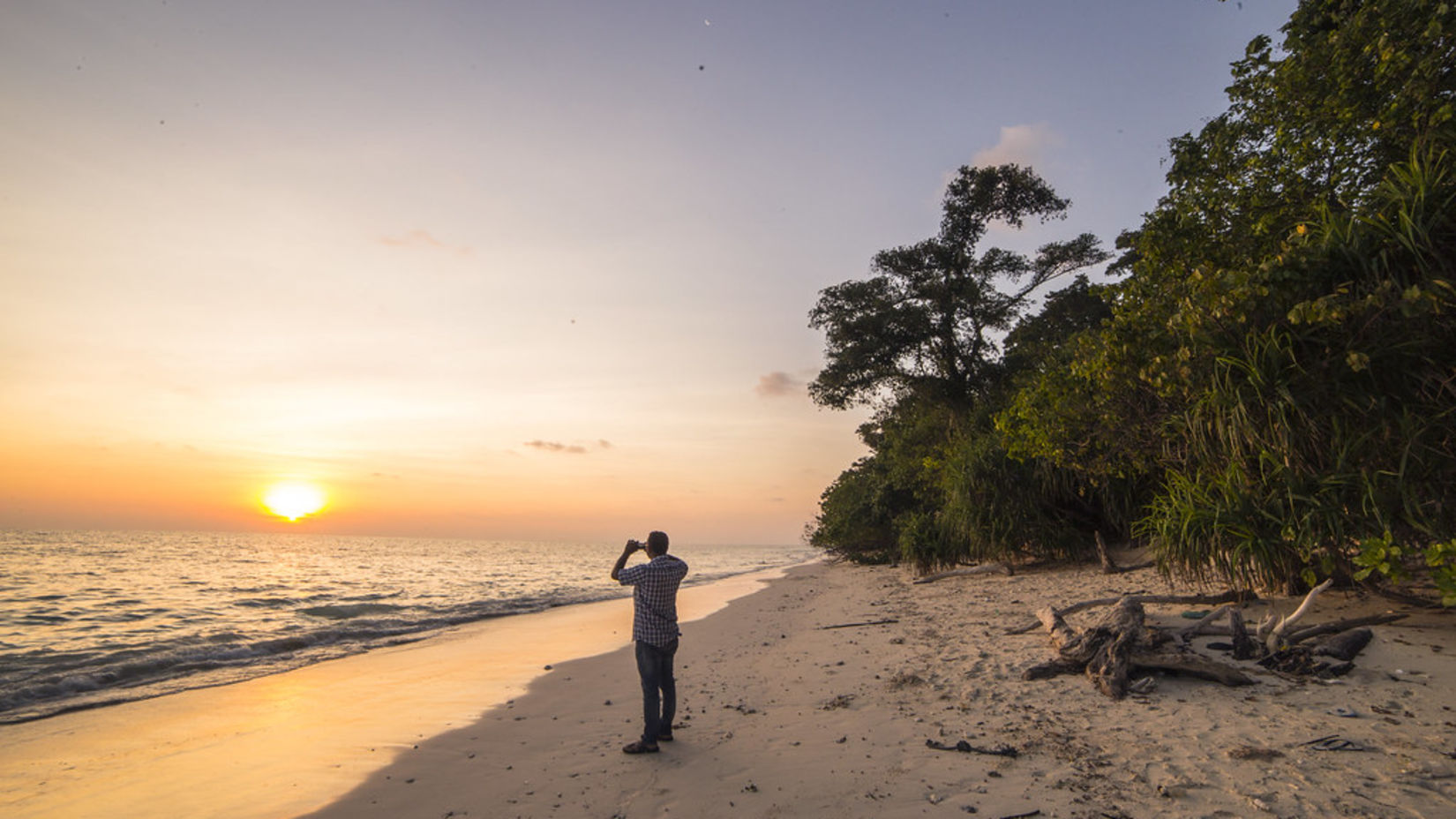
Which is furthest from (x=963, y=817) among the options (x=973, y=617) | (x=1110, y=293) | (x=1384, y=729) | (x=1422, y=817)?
(x=1110, y=293)

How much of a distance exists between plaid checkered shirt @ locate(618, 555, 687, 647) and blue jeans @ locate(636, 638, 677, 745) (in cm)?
8

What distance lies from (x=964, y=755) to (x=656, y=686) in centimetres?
255

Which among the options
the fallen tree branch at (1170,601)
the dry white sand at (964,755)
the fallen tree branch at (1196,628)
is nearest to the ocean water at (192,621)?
the dry white sand at (964,755)

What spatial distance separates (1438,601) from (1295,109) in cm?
597

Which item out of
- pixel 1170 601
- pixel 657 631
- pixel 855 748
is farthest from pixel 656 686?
pixel 1170 601

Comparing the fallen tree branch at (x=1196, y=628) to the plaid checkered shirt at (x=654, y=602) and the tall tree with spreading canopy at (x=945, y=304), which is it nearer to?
the plaid checkered shirt at (x=654, y=602)

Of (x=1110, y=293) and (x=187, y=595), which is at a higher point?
(x=1110, y=293)

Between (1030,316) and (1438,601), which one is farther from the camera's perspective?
(1030,316)

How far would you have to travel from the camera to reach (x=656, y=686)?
5918mm

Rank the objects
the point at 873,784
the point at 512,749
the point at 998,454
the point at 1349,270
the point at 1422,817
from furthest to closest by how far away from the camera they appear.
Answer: the point at 998,454, the point at 1349,270, the point at 512,749, the point at 873,784, the point at 1422,817

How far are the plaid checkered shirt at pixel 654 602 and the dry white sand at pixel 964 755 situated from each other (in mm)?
937

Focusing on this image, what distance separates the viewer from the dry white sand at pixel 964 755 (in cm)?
416

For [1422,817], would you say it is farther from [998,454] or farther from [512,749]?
[998,454]

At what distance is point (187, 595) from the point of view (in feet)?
74.5
